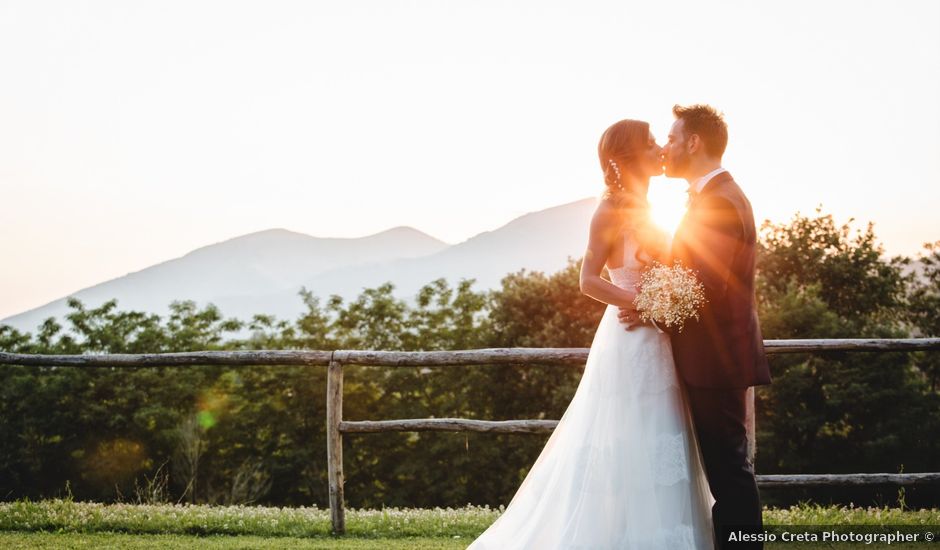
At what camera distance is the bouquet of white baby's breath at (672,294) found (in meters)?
3.59

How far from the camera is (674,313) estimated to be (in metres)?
3.63

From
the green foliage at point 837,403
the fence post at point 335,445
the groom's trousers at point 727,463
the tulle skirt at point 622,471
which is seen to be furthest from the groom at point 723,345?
the green foliage at point 837,403

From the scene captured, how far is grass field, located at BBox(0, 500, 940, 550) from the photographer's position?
535 centimetres

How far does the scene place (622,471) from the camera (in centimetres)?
374

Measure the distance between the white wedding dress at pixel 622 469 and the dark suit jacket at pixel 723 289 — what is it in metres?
0.21

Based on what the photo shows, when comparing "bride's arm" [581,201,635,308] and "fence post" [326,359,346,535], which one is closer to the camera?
"bride's arm" [581,201,635,308]

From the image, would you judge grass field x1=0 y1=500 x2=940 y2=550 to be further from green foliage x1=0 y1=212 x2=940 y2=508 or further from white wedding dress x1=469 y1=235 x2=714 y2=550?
green foliage x1=0 y1=212 x2=940 y2=508

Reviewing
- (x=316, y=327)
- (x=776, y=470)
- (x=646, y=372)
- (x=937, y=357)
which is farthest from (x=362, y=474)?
(x=646, y=372)

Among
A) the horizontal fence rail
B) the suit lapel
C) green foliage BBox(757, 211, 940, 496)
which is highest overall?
the suit lapel

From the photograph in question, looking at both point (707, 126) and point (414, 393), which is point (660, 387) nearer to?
point (707, 126)

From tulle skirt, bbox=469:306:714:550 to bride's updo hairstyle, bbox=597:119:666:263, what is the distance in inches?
17.5

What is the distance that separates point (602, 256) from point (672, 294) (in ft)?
1.55

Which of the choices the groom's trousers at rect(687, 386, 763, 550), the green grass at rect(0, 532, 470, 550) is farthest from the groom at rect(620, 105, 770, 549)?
the green grass at rect(0, 532, 470, 550)

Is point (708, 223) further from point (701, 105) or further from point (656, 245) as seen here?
point (701, 105)
